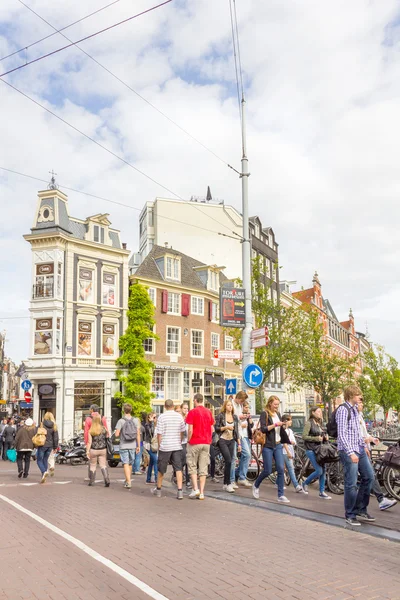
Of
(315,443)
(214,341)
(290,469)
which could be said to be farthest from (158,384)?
(315,443)

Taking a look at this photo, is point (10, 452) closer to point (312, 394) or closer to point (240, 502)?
point (240, 502)

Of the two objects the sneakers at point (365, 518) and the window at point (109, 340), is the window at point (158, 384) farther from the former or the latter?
the sneakers at point (365, 518)

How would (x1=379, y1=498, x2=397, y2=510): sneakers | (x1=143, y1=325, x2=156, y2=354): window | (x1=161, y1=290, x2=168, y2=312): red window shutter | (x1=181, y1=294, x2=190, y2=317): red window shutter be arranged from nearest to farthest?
(x1=379, y1=498, x2=397, y2=510): sneakers → (x1=143, y1=325, x2=156, y2=354): window → (x1=161, y1=290, x2=168, y2=312): red window shutter → (x1=181, y1=294, x2=190, y2=317): red window shutter

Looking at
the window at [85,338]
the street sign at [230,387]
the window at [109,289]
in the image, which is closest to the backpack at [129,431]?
the street sign at [230,387]

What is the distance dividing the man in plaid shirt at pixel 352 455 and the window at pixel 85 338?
2909 centimetres

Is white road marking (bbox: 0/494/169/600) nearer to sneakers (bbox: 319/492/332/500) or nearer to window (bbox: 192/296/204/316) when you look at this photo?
sneakers (bbox: 319/492/332/500)

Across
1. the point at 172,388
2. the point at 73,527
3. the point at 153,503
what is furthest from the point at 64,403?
the point at 73,527

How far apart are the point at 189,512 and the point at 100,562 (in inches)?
138

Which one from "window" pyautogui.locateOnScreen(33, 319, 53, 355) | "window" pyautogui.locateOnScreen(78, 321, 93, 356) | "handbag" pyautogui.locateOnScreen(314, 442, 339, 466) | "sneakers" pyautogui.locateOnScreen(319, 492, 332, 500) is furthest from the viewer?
"window" pyautogui.locateOnScreen(78, 321, 93, 356)

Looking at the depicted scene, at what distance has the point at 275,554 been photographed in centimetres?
676

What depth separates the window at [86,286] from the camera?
36844 mm

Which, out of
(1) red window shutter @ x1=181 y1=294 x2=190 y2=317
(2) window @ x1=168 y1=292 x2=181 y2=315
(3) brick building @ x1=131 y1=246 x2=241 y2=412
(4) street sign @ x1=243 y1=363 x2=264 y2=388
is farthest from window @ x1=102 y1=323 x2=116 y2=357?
(4) street sign @ x1=243 y1=363 x2=264 y2=388

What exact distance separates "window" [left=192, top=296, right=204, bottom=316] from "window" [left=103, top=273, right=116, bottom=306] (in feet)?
24.9

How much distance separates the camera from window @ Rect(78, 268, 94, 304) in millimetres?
36844
